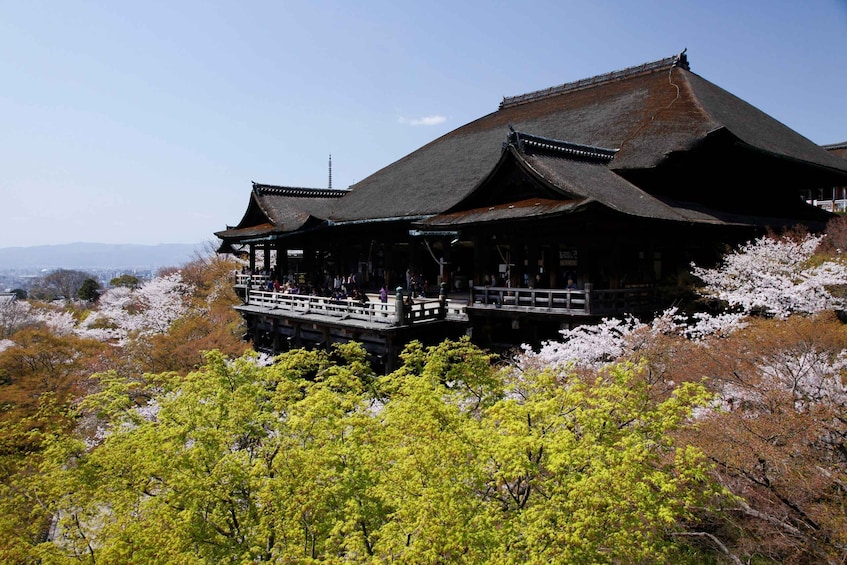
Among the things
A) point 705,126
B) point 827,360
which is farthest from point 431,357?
point 705,126

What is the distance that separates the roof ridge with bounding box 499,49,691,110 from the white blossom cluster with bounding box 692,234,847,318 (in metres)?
14.2

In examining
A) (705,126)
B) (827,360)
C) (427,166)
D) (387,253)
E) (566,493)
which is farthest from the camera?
(427,166)

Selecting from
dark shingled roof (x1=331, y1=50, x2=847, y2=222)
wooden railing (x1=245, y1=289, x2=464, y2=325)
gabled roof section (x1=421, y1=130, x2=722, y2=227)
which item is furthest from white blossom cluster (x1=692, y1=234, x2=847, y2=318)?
wooden railing (x1=245, y1=289, x2=464, y2=325)

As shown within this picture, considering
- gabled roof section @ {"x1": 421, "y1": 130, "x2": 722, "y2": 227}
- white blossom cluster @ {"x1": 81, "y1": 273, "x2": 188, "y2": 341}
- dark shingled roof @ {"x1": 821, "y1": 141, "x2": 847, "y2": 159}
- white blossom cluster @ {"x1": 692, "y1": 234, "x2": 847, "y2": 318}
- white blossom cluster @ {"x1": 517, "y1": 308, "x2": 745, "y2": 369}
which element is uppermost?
→ dark shingled roof @ {"x1": 821, "y1": 141, "x2": 847, "y2": 159}

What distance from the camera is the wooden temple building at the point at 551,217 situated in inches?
652

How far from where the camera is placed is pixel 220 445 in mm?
8727

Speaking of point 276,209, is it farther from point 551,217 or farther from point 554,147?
point 551,217

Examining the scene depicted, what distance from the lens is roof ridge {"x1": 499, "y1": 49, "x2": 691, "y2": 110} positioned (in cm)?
2713

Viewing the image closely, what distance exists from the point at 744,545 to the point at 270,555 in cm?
656

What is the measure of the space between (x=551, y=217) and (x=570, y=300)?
231 cm

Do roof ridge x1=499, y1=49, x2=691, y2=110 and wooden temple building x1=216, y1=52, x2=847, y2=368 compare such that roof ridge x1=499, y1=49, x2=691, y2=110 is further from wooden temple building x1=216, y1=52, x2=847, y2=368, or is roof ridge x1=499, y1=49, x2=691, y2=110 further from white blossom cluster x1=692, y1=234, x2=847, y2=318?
white blossom cluster x1=692, y1=234, x2=847, y2=318

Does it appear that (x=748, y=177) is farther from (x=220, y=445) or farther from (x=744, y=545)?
(x=220, y=445)

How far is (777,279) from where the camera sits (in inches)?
535

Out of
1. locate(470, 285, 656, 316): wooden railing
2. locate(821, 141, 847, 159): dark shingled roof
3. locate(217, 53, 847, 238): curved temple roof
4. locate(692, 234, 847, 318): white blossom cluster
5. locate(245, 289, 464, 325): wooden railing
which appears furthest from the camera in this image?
locate(821, 141, 847, 159): dark shingled roof
